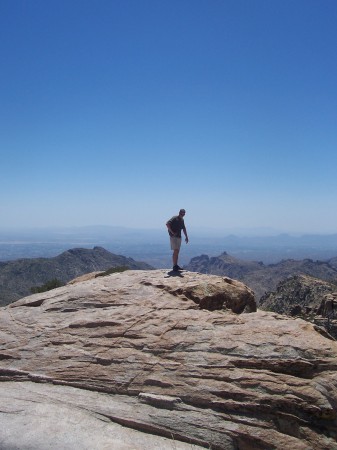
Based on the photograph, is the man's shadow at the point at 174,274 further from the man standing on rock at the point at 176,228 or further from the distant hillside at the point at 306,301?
the distant hillside at the point at 306,301

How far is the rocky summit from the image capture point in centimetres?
1129

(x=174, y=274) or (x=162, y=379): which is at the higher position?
(x=174, y=274)

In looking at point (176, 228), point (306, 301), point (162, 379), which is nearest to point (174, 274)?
point (176, 228)

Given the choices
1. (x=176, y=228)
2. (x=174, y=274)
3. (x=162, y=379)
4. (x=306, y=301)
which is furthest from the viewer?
(x=306, y=301)

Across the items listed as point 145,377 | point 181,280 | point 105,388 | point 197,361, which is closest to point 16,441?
point 105,388

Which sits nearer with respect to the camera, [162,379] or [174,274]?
[162,379]

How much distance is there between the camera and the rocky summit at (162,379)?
37.0 ft

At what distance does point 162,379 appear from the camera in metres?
12.8

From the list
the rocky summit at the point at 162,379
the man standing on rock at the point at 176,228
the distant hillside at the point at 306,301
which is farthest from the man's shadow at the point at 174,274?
the distant hillside at the point at 306,301

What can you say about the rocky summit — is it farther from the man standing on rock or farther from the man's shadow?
the man standing on rock

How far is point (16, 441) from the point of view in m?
10.8

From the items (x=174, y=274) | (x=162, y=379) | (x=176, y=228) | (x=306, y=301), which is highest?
(x=176, y=228)

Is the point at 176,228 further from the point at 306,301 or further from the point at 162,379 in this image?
the point at 306,301

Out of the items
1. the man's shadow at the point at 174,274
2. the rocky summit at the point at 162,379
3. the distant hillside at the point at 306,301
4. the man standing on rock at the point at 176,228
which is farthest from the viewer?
the distant hillside at the point at 306,301
